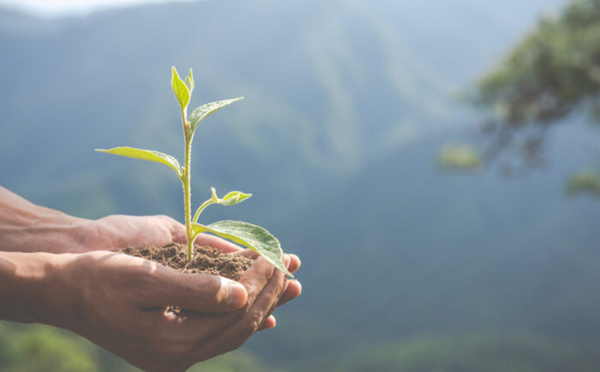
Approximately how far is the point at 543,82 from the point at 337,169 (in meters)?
119

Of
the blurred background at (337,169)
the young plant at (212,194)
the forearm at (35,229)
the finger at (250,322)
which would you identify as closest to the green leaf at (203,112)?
the young plant at (212,194)

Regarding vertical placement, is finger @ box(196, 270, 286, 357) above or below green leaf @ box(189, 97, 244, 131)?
below

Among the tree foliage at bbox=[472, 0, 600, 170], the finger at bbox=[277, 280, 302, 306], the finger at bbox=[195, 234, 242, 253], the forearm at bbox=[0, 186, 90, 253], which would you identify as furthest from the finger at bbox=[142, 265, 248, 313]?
the tree foliage at bbox=[472, 0, 600, 170]

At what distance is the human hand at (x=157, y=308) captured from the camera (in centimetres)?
172

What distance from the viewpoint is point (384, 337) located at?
82.6 m

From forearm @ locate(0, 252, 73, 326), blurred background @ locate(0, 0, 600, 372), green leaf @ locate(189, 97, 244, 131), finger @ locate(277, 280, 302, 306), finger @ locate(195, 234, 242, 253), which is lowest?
forearm @ locate(0, 252, 73, 326)

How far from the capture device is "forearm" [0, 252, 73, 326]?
5.77 ft

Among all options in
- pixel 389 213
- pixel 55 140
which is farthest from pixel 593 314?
pixel 55 140

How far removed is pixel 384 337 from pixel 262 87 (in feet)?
266

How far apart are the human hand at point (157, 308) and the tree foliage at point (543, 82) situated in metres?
6.73

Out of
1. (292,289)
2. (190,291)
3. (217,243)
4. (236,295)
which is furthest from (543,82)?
(190,291)

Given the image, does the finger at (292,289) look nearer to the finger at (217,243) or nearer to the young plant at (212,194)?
the young plant at (212,194)

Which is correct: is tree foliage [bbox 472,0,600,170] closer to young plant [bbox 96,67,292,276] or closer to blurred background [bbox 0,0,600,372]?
young plant [bbox 96,67,292,276]

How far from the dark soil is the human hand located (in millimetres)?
181
